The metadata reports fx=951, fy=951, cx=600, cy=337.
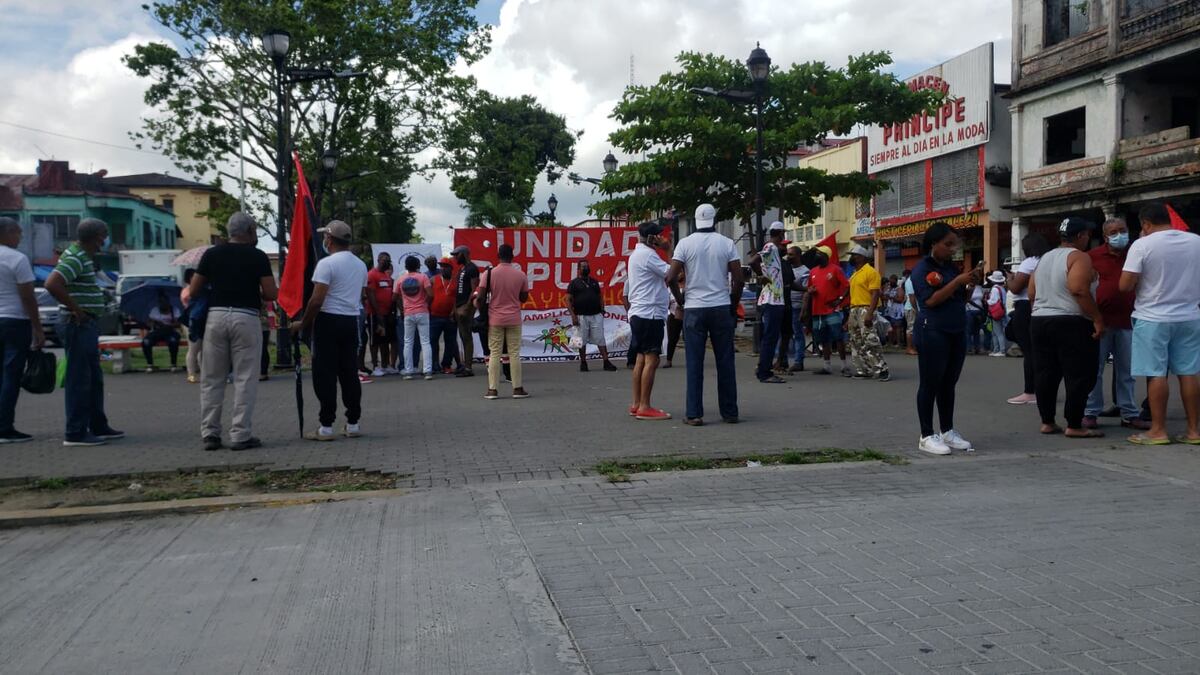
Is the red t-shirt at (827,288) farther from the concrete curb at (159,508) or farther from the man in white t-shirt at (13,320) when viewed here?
the man in white t-shirt at (13,320)

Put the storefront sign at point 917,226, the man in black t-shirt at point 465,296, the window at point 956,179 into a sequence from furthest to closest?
the storefront sign at point 917,226 → the window at point 956,179 → the man in black t-shirt at point 465,296

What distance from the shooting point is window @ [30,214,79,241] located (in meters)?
57.2

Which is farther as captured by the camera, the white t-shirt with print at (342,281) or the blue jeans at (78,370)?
the white t-shirt with print at (342,281)

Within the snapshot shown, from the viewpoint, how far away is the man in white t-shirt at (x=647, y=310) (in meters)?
8.97

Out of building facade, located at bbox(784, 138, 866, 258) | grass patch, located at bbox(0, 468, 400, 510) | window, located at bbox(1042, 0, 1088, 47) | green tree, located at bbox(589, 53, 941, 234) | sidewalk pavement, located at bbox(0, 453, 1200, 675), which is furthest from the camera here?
building facade, located at bbox(784, 138, 866, 258)

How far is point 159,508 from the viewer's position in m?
5.62

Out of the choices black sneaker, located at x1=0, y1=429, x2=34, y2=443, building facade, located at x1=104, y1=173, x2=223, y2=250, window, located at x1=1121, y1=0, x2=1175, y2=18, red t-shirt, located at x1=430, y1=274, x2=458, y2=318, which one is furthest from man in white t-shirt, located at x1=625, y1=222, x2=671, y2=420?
building facade, located at x1=104, y1=173, x2=223, y2=250

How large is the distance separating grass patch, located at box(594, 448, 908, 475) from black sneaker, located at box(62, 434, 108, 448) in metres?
4.49

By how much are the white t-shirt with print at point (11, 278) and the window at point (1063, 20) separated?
26.0 m

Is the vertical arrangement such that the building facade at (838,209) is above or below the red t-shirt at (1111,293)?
above

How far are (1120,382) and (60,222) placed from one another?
204ft

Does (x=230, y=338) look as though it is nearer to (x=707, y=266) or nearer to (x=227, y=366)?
(x=227, y=366)

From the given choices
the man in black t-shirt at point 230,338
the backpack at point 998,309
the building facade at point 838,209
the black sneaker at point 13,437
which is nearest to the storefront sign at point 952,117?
the building facade at point 838,209

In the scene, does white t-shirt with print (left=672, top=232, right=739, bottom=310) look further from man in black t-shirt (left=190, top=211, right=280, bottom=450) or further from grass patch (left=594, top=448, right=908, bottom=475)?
man in black t-shirt (left=190, top=211, right=280, bottom=450)
